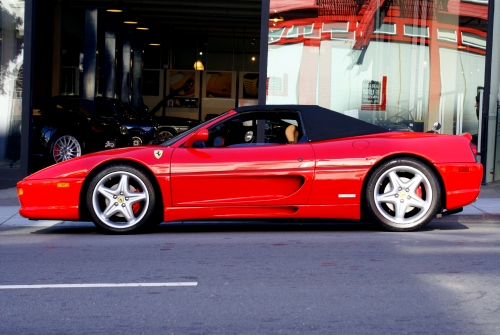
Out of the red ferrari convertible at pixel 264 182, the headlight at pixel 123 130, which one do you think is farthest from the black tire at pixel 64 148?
the red ferrari convertible at pixel 264 182

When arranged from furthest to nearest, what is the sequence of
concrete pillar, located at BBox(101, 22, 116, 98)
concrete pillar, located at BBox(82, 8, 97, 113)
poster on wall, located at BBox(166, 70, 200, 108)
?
poster on wall, located at BBox(166, 70, 200, 108)
concrete pillar, located at BBox(101, 22, 116, 98)
concrete pillar, located at BBox(82, 8, 97, 113)

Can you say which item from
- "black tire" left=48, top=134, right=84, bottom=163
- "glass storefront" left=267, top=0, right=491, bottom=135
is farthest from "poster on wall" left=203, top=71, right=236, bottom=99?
"glass storefront" left=267, top=0, right=491, bottom=135

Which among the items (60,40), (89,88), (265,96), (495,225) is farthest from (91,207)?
(60,40)

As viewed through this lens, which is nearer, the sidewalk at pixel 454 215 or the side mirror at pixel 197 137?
the side mirror at pixel 197 137

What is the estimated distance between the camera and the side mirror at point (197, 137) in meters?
7.44

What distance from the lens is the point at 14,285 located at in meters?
5.38

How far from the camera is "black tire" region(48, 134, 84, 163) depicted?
16562mm

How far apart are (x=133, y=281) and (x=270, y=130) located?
10.3 ft

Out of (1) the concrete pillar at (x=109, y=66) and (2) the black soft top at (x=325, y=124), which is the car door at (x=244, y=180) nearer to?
(2) the black soft top at (x=325, y=124)

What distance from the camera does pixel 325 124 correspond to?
303 inches

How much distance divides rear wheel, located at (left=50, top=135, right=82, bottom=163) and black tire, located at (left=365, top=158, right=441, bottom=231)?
1049 cm

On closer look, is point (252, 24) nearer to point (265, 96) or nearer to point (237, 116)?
point (265, 96)

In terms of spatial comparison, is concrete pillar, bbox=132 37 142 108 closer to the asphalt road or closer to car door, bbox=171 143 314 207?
the asphalt road

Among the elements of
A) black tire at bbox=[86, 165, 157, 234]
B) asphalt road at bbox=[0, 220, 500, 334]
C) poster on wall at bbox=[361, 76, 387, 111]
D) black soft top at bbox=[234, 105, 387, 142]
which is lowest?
asphalt road at bbox=[0, 220, 500, 334]
